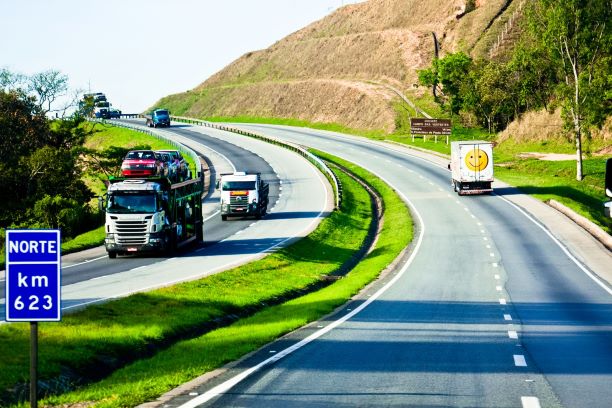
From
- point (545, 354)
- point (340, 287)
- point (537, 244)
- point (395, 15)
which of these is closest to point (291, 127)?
point (395, 15)

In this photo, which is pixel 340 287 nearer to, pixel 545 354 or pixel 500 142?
pixel 545 354

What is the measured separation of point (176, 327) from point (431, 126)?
87.2 m

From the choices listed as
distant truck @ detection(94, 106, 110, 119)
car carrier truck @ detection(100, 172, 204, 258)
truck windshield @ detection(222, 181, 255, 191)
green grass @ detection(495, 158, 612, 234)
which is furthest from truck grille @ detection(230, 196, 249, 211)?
distant truck @ detection(94, 106, 110, 119)

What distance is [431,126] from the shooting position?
109 m

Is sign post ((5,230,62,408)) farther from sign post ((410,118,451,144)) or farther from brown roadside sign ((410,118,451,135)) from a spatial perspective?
brown roadside sign ((410,118,451,135))

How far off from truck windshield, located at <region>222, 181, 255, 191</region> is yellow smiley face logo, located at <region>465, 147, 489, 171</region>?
61.7 feet

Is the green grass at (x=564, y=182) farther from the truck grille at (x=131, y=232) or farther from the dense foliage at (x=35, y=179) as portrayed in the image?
the dense foliage at (x=35, y=179)

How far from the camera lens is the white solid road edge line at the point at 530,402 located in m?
13.5

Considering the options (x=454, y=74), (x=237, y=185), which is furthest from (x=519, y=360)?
(x=454, y=74)

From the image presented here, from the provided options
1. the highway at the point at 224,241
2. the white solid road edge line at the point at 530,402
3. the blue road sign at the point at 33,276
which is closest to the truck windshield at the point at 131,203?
the highway at the point at 224,241

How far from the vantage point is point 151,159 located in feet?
179

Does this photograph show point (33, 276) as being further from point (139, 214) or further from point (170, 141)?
point (170, 141)

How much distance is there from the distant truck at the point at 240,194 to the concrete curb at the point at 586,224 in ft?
68.2

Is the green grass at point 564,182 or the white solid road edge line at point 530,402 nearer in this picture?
the white solid road edge line at point 530,402
